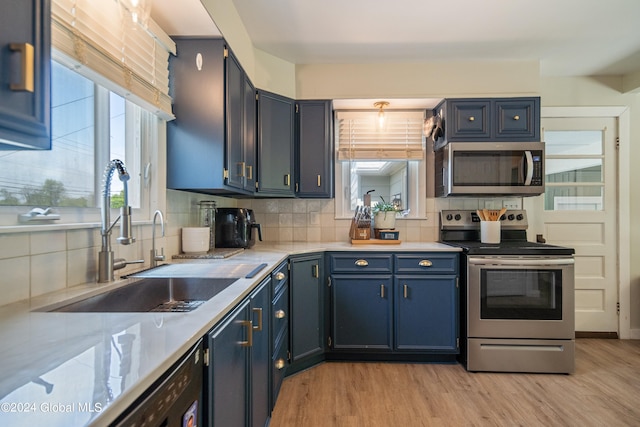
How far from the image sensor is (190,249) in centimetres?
203

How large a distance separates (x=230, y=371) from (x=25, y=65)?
1.00m

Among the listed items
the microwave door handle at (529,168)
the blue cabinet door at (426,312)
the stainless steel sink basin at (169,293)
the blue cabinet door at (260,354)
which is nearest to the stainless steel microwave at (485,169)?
the microwave door handle at (529,168)

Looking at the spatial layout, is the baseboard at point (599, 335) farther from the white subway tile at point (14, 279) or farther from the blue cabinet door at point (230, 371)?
the white subway tile at point (14, 279)

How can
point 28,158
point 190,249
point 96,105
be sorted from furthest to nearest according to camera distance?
point 190,249 → point 96,105 → point 28,158

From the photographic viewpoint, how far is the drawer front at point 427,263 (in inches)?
99.7

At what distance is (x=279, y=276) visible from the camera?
77.7 inches

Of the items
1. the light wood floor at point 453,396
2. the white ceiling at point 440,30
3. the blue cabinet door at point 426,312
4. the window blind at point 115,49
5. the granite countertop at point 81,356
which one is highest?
the white ceiling at point 440,30

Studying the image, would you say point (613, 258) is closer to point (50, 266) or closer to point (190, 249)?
point (190, 249)

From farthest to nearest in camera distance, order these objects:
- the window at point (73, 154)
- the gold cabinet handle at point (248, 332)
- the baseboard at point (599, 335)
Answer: the baseboard at point (599, 335)
the gold cabinet handle at point (248, 332)
the window at point (73, 154)

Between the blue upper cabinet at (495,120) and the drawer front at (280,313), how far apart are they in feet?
6.12

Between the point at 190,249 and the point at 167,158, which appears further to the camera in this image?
the point at 190,249

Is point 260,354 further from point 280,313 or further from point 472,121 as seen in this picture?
point 472,121

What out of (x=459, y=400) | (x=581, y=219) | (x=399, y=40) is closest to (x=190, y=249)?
(x=459, y=400)

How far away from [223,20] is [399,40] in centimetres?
136
